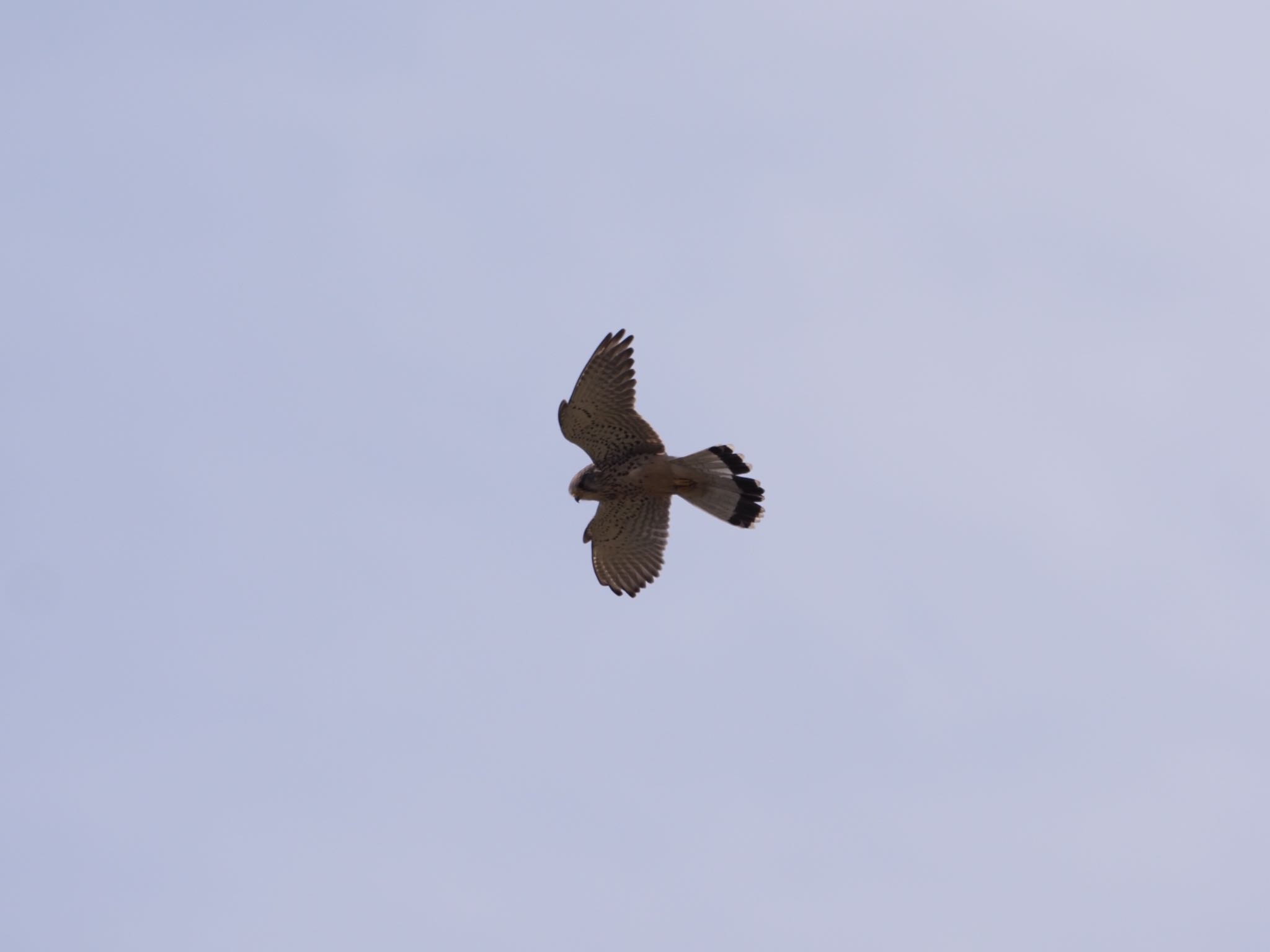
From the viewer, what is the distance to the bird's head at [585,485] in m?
18.9

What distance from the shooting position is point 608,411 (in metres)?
18.6

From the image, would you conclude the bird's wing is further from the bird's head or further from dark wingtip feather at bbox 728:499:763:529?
dark wingtip feather at bbox 728:499:763:529

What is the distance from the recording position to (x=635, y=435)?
18.7 metres

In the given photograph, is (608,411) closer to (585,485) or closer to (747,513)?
(585,485)

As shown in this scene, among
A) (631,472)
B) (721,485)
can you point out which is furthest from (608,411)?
(721,485)

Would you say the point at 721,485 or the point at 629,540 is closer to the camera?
the point at 721,485

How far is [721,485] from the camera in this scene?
18.8 m

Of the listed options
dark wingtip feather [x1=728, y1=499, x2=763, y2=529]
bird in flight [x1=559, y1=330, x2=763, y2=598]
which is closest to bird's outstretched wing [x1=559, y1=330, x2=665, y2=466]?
bird in flight [x1=559, y1=330, x2=763, y2=598]

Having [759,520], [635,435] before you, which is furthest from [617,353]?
[759,520]

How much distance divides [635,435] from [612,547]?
148 cm

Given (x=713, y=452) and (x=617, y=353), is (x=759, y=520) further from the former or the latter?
(x=617, y=353)

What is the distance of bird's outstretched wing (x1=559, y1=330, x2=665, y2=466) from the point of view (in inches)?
723

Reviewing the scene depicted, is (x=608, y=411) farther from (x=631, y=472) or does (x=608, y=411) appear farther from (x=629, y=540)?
(x=629, y=540)

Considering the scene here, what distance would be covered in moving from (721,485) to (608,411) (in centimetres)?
131
